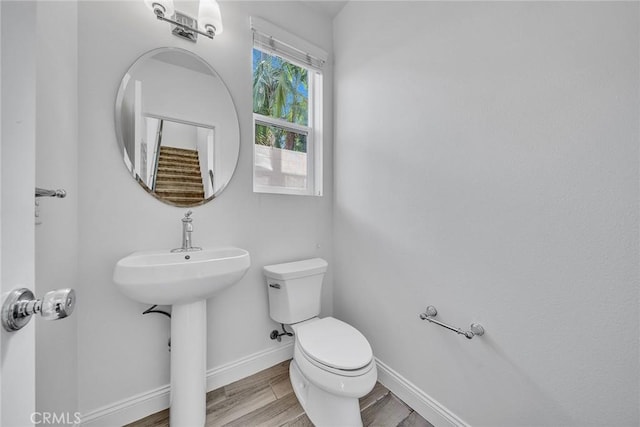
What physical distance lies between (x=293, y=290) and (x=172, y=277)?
0.68m

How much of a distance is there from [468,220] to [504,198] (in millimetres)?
158

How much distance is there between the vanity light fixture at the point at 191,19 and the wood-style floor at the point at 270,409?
1.95 metres

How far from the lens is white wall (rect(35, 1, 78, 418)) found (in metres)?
0.76

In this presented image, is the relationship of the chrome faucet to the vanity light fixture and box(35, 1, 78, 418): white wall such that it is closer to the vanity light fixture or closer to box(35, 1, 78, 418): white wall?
box(35, 1, 78, 418): white wall

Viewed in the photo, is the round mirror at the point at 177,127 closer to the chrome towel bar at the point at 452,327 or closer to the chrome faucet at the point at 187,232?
the chrome faucet at the point at 187,232

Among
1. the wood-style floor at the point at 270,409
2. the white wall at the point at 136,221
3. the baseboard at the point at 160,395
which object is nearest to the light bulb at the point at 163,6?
the white wall at the point at 136,221

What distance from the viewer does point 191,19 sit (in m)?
1.23

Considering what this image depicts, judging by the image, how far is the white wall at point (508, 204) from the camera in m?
0.71

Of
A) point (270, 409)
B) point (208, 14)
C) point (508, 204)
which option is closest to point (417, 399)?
point (270, 409)

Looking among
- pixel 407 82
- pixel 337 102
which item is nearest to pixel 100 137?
pixel 337 102

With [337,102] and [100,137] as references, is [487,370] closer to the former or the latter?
[337,102]

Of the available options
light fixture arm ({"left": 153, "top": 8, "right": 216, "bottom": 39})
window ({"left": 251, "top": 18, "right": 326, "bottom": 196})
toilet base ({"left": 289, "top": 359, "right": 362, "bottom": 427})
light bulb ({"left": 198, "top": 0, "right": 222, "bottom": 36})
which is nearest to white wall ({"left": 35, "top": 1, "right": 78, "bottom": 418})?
light fixture arm ({"left": 153, "top": 8, "right": 216, "bottom": 39})

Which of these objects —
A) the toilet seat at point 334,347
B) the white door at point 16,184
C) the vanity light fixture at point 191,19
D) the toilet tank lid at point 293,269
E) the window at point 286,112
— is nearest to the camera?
the white door at point 16,184

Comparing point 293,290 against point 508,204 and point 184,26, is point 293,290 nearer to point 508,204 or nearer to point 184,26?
point 508,204
